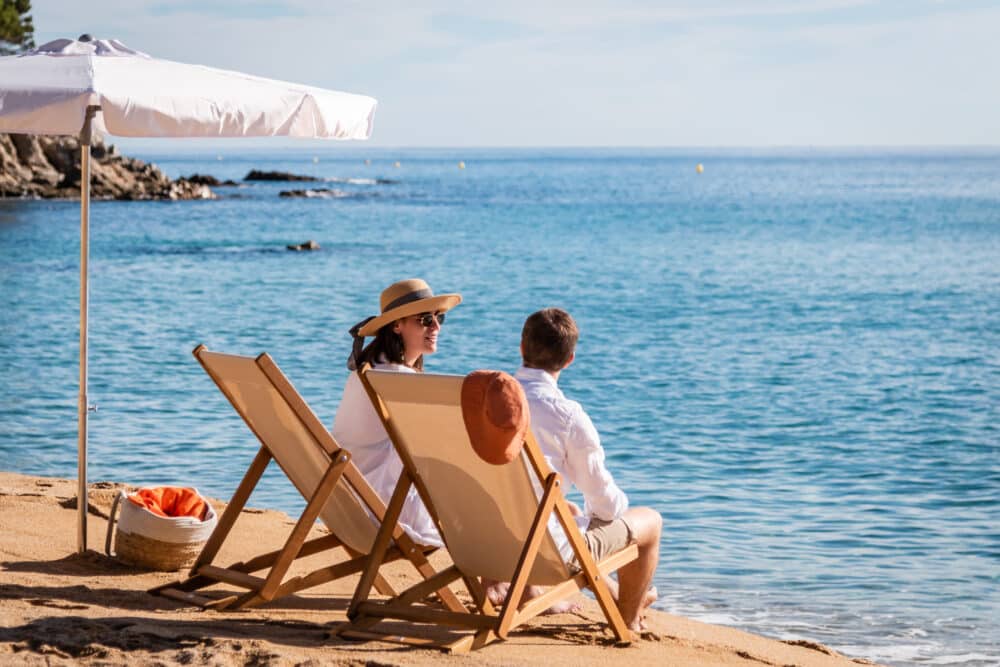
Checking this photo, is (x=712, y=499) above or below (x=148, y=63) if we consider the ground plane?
below

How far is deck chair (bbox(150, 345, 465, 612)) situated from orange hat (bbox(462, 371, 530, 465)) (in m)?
0.63

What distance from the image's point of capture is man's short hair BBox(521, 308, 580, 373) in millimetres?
4082

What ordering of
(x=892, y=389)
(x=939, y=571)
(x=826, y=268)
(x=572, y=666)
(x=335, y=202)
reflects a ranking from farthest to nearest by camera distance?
(x=335, y=202) → (x=826, y=268) → (x=892, y=389) → (x=939, y=571) → (x=572, y=666)

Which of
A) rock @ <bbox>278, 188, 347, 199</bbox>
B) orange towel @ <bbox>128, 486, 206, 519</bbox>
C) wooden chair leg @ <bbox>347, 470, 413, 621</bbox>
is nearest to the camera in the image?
wooden chair leg @ <bbox>347, 470, 413, 621</bbox>

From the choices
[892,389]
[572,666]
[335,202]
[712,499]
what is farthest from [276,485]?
[335,202]

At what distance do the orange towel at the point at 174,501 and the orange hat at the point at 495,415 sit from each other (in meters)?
1.78

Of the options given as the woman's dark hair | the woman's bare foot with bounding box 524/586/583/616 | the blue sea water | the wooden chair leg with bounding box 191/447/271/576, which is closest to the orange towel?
the wooden chair leg with bounding box 191/447/271/576

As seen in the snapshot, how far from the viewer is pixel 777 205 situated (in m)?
66.2

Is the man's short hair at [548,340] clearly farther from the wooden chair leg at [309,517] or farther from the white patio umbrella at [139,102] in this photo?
the white patio umbrella at [139,102]

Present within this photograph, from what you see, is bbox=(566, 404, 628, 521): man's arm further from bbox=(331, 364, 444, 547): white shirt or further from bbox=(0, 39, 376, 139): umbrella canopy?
bbox=(0, 39, 376, 139): umbrella canopy

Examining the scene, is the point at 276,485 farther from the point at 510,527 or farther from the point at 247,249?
the point at 247,249

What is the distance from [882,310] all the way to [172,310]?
41.5 feet

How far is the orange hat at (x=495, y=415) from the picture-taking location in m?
3.51

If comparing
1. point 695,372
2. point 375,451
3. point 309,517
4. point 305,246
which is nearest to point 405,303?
point 375,451
